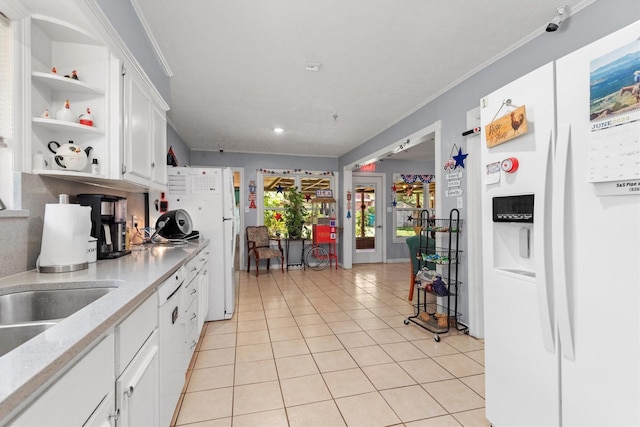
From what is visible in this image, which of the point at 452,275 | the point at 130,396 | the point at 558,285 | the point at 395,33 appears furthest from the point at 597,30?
the point at 130,396

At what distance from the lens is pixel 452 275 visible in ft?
10.5

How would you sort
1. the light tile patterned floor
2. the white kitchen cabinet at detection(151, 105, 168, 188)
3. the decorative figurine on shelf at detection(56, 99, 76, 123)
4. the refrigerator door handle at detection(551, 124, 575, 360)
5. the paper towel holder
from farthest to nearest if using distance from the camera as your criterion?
1. the white kitchen cabinet at detection(151, 105, 168, 188)
2. the light tile patterned floor
3. the decorative figurine on shelf at detection(56, 99, 76, 123)
4. the paper towel holder
5. the refrigerator door handle at detection(551, 124, 575, 360)

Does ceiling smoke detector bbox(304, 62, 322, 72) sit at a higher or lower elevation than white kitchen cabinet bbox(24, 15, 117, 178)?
higher

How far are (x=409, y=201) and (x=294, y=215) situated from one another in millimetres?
2881

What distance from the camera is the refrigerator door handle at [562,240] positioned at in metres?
1.15

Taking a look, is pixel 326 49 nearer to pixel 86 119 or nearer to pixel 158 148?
pixel 158 148

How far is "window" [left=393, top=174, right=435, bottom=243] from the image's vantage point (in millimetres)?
7062

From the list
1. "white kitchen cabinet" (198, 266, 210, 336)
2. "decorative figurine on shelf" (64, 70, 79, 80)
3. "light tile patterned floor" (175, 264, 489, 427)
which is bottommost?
"light tile patterned floor" (175, 264, 489, 427)

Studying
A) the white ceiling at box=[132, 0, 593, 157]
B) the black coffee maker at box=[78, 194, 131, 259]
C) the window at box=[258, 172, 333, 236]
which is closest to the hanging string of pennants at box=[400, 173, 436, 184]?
the window at box=[258, 172, 333, 236]

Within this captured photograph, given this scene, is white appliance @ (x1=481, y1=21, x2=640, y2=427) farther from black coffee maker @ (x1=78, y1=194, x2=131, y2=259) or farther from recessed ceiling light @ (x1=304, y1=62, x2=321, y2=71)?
black coffee maker @ (x1=78, y1=194, x2=131, y2=259)

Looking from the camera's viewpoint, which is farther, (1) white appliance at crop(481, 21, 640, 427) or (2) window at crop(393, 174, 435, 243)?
(2) window at crop(393, 174, 435, 243)

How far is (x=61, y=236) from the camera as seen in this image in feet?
4.94

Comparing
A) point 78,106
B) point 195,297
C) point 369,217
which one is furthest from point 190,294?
point 369,217

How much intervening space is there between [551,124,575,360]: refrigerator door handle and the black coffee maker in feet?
7.90
